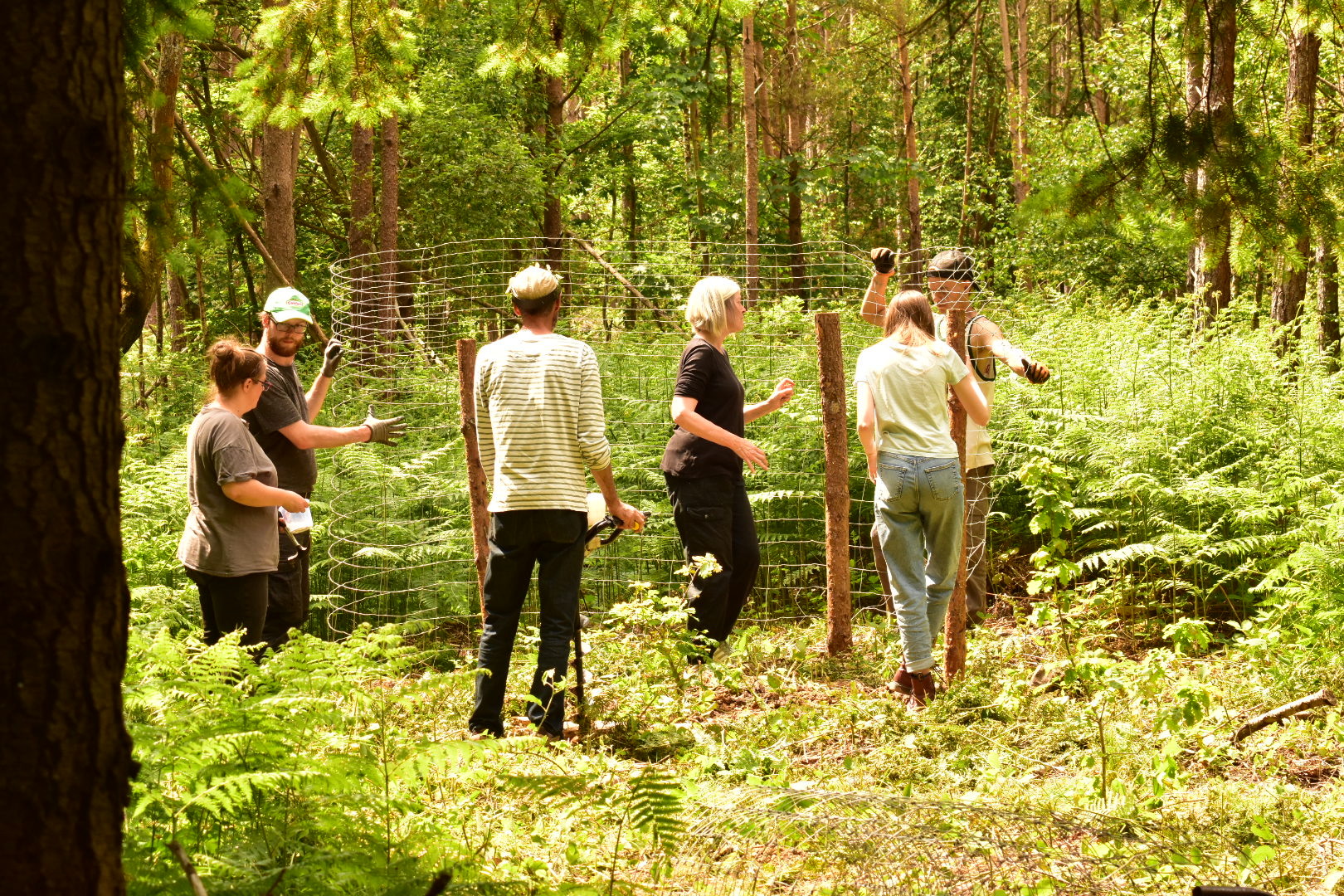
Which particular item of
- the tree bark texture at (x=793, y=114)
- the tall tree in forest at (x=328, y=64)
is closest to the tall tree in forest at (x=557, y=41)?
the tall tree in forest at (x=328, y=64)

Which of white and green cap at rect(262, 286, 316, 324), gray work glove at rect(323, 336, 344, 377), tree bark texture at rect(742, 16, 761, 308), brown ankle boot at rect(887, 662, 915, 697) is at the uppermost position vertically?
tree bark texture at rect(742, 16, 761, 308)

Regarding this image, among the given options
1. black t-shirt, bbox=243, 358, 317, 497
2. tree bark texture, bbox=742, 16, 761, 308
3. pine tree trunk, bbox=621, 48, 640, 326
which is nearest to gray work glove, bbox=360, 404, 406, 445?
black t-shirt, bbox=243, 358, 317, 497

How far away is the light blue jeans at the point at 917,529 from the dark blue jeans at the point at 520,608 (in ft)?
4.78

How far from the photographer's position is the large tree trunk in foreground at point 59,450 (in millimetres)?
1524

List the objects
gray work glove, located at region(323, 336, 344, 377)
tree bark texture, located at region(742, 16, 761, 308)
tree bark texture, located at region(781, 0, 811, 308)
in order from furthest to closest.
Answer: tree bark texture, located at region(781, 0, 811, 308) < tree bark texture, located at region(742, 16, 761, 308) < gray work glove, located at region(323, 336, 344, 377)

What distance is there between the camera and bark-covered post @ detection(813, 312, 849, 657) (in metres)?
6.23

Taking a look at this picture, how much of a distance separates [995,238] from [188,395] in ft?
68.1

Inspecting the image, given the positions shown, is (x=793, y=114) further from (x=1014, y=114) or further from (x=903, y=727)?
(x=903, y=727)

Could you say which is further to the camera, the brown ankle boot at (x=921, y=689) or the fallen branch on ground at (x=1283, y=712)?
the brown ankle boot at (x=921, y=689)

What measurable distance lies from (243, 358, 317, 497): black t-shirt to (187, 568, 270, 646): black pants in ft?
2.33

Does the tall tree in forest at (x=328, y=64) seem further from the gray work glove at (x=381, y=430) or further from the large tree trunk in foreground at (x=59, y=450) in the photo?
the large tree trunk in foreground at (x=59, y=450)

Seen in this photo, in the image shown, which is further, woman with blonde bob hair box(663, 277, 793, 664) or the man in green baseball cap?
woman with blonde bob hair box(663, 277, 793, 664)

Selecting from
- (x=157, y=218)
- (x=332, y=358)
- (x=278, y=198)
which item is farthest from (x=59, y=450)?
(x=278, y=198)

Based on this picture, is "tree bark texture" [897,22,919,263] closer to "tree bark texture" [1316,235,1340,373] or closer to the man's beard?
"tree bark texture" [1316,235,1340,373]
